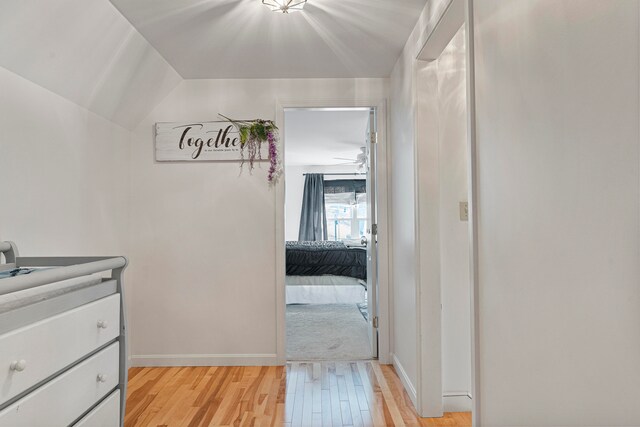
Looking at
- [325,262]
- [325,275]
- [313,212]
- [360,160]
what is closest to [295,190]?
[313,212]

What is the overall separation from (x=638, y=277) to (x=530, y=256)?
0.40m

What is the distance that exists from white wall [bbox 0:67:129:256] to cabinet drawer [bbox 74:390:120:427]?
88 centimetres

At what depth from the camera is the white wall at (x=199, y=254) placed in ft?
10.6

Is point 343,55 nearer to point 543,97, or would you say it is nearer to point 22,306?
point 543,97

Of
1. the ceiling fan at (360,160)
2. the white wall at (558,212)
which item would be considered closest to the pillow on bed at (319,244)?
the ceiling fan at (360,160)

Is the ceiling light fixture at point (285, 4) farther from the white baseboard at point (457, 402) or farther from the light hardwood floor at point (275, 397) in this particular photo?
the white baseboard at point (457, 402)

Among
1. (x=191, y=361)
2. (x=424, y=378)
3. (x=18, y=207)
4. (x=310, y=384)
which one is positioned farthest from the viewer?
(x=191, y=361)

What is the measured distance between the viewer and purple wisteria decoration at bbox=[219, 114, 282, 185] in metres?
3.25

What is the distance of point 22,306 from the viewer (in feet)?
4.29

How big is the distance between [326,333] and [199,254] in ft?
5.11

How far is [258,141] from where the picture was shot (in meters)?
3.26

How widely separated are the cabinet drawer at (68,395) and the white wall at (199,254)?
4.64 feet

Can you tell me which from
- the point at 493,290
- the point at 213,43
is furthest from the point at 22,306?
the point at 213,43

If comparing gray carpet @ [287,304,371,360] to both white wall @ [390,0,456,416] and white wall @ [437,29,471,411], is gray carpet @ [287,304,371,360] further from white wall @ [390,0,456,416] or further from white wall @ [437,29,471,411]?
white wall @ [437,29,471,411]
